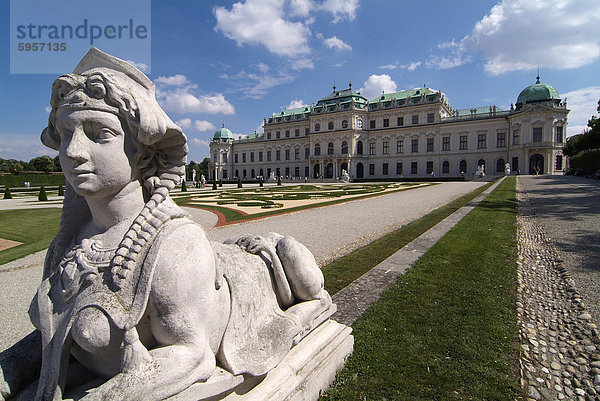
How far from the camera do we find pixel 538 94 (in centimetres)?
4409

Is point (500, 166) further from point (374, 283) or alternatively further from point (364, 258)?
point (374, 283)

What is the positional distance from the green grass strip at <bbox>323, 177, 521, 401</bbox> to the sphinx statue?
1134 millimetres

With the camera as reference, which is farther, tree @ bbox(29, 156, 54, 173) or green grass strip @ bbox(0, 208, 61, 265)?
tree @ bbox(29, 156, 54, 173)

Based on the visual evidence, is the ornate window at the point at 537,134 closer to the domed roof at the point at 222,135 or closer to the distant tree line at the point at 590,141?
the distant tree line at the point at 590,141

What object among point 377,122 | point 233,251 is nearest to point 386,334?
point 233,251

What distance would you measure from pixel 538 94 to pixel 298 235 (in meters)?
51.5

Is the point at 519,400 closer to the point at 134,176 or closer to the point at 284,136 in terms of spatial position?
the point at 134,176

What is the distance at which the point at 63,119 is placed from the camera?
149 cm

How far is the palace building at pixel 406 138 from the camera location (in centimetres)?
4150

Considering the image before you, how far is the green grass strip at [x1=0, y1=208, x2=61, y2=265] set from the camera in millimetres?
6884

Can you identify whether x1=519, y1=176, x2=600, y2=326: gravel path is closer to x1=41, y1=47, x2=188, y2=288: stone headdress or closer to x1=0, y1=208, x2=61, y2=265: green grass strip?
x1=41, y1=47, x2=188, y2=288: stone headdress

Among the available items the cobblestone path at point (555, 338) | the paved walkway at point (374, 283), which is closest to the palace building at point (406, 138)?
the paved walkway at point (374, 283)

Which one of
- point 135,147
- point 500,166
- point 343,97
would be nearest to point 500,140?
point 500,166

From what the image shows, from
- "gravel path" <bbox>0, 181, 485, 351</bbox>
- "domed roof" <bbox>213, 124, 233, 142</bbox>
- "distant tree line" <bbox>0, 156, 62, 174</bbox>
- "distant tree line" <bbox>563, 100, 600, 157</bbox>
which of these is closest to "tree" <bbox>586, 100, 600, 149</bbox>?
"distant tree line" <bbox>563, 100, 600, 157</bbox>
